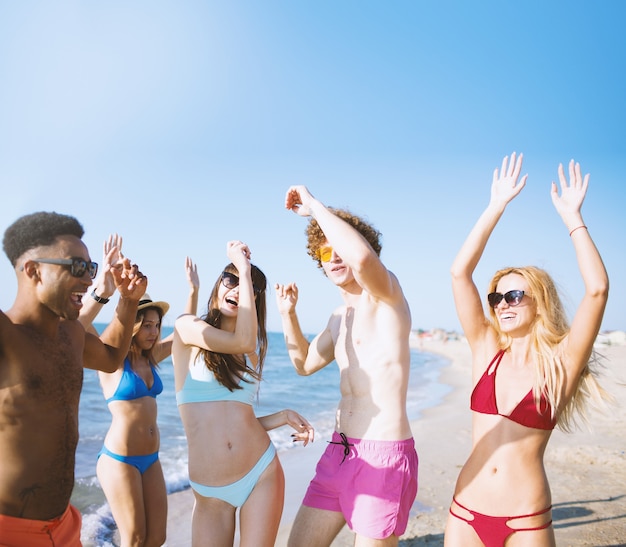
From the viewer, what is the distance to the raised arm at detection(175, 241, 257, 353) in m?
3.30

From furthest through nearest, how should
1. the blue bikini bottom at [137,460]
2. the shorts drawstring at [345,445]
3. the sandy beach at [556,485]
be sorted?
the sandy beach at [556,485], the blue bikini bottom at [137,460], the shorts drawstring at [345,445]

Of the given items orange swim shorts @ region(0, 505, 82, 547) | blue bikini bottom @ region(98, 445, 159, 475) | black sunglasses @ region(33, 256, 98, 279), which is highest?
black sunglasses @ region(33, 256, 98, 279)

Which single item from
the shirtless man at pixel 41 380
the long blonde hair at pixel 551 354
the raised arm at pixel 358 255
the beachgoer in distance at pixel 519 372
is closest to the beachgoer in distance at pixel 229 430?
the raised arm at pixel 358 255

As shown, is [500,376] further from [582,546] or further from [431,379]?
[431,379]

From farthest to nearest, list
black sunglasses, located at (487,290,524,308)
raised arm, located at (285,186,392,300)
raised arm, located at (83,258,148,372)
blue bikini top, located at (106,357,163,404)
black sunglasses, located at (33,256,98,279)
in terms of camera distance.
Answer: blue bikini top, located at (106,357,163,404), black sunglasses, located at (487,290,524,308), raised arm, located at (83,258,148,372), raised arm, located at (285,186,392,300), black sunglasses, located at (33,256,98,279)

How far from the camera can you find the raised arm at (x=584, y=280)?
2.91 metres

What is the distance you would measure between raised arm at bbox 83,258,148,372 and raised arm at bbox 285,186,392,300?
116 cm

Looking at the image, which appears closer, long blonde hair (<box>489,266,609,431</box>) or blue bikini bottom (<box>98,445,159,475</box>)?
long blonde hair (<box>489,266,609,431</box>)

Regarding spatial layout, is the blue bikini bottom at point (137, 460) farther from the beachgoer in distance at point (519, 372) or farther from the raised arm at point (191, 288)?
the beachgoer in distance at point (519, 372)

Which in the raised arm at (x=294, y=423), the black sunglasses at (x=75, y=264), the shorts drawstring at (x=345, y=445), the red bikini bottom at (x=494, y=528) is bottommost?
the red bikini bottom at (x=494, y=528)

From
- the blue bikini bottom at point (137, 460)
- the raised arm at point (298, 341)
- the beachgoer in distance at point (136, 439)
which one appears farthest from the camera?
the blue bikini bottom at point (137, 460)

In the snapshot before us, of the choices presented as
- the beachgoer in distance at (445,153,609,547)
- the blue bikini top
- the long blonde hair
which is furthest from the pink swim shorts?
the blue bikini top

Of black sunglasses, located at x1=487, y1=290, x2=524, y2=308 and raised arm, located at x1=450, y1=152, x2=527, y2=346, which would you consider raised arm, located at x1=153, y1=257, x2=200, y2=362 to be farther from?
black sunglasses, located at x1=487, y1=290, x2=524, y2=308

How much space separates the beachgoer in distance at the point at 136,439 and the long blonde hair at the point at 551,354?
2814mm
